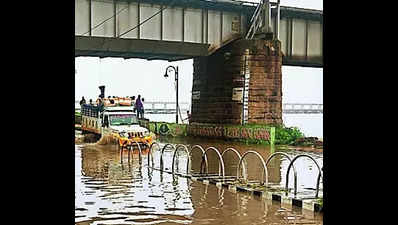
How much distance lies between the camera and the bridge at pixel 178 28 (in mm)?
27203

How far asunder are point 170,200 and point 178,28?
19.2 m

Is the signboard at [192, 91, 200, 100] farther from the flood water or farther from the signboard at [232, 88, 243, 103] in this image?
the flood water

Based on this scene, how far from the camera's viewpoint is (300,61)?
31484 millimetres

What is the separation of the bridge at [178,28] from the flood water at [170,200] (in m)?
10.9

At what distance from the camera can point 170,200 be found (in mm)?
10867

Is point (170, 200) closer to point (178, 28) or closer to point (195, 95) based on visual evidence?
point (178, 28)

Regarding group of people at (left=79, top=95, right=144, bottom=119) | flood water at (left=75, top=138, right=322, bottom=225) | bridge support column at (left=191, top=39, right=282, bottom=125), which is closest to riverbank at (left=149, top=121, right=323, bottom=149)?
bridge support column at (left=191, top=39, right=282, bottom=125)

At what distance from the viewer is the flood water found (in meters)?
9.02

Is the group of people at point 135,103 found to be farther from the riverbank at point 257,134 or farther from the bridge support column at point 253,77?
the bridge support column at point 253,77

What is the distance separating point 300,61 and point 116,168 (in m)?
16.6

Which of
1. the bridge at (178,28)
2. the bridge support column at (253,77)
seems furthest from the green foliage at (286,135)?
the bridge at (178,28)

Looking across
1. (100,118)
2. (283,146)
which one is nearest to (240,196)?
(283,146)
